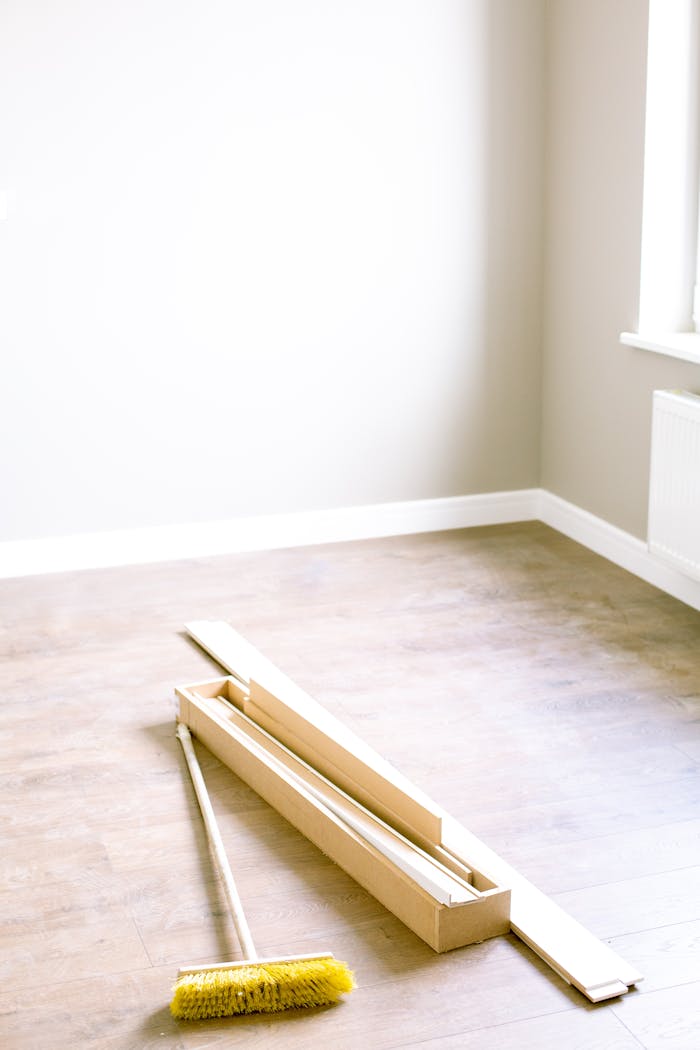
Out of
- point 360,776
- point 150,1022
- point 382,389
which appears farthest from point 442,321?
point 150,1022

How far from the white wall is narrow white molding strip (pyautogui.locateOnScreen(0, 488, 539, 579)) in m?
0.05

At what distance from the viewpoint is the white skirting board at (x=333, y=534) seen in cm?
451

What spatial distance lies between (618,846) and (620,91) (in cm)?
259

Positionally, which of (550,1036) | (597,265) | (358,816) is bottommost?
(550,1036)

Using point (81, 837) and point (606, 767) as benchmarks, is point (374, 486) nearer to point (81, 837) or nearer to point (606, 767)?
point (606, 767)

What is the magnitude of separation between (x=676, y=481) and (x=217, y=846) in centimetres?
198

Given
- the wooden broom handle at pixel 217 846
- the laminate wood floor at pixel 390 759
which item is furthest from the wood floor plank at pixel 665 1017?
the wooden broom handle at pixel 217 846

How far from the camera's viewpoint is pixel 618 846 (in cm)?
273

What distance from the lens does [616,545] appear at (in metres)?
4.54

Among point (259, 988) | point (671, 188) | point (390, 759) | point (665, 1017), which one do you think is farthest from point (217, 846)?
point (671, 188)

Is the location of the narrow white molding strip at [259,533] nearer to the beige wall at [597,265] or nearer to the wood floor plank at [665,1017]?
the beige wall at [597,265]

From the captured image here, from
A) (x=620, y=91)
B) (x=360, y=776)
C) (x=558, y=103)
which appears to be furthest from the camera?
(x=558, y=103)

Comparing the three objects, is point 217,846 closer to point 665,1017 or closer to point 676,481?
point 665,1017

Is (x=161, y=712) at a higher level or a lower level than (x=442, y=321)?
lower
